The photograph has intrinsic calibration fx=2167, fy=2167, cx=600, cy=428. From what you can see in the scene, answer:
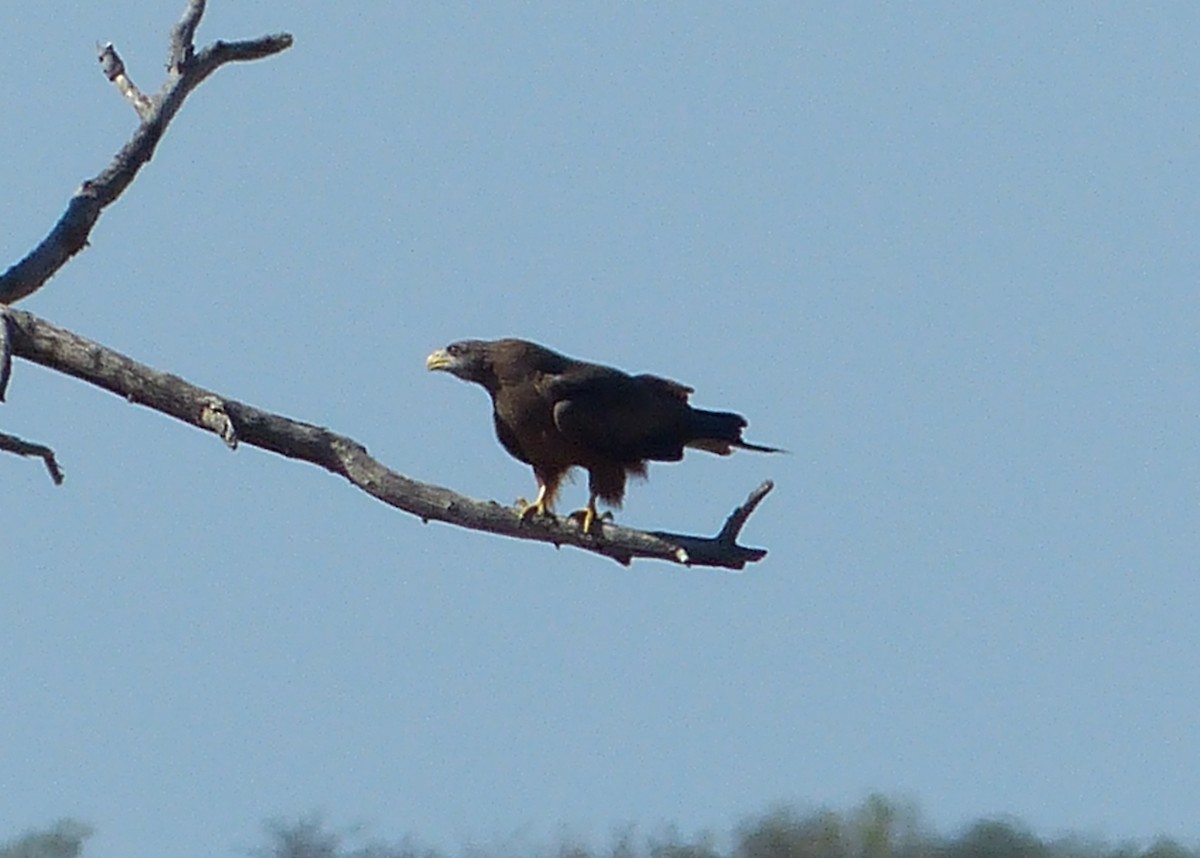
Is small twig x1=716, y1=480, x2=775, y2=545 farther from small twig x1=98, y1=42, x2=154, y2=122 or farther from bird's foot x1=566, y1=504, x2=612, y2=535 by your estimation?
small twig x1=98, y1=42, x2=154, y2=122

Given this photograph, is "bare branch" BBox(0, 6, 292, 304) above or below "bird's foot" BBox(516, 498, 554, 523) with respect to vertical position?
above

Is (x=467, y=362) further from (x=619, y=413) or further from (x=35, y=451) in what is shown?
(x=35, y=451)

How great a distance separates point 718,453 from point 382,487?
1774mm

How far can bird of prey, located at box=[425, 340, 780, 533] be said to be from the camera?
220 inches

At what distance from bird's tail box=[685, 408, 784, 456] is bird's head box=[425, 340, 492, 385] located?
0.59 metres

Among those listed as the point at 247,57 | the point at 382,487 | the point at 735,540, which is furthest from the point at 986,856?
the point at 247,57

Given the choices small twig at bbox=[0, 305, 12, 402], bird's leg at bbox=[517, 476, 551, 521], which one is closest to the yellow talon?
bird's leg at bbox=[517, 476, 551, 521]

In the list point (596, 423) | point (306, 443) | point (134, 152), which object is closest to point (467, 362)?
point (596, 423)

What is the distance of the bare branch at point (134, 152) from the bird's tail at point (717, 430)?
1.42 metres

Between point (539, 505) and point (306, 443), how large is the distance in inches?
49.0

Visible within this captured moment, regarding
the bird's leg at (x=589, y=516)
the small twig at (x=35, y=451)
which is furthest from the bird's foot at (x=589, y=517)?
the small twig at (x=35, y=451)

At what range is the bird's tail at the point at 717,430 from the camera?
18.4ft

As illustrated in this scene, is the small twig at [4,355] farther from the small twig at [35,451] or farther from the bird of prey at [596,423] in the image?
the bird of prey at [596,423]

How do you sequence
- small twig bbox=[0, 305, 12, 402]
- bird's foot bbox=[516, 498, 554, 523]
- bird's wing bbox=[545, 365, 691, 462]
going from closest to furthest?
small twig bbox=[0, 305, 12, 402], bird's foot bbox=[516, 498, 554, 523], bird's wing bbox=[545, 365, 691, 462]
